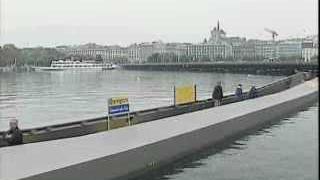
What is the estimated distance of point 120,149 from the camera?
12.7 m

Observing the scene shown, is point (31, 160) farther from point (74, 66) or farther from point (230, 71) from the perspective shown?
point (74, 66)

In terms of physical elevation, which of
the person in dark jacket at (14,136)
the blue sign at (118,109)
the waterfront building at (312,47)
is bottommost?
the person in dark jacket at (14,136)

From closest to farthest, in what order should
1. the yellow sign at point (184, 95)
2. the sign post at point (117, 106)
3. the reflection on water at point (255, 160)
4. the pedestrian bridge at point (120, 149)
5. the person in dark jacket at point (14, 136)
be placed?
the pedestrian bridge at point (120, 149), the person in dark jacket at point (14, 136), the reflection on water at point (255, 160), the sign post at point (117, 106), the yellow sign at point (184, 95)

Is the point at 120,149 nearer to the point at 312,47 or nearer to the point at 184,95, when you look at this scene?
the point at 184,95

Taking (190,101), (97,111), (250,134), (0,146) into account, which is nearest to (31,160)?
(0,146)

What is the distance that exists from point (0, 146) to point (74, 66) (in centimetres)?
17625

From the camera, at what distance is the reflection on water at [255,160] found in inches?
533

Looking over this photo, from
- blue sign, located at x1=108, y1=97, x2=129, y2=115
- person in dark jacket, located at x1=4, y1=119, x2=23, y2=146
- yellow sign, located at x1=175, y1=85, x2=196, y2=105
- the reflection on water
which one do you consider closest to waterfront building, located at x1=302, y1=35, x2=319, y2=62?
the reflection on water

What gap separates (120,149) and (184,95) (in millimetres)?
11396

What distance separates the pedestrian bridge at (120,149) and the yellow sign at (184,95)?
8.72ft

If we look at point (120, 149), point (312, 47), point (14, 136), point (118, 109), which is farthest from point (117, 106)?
point (312, 47)

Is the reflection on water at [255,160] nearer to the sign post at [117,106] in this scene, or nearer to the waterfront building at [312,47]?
the sign post at [117,106]

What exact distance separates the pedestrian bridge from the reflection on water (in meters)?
0.36

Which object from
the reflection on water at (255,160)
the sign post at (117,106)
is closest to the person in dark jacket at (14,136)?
the reflection on water at (255,160)
